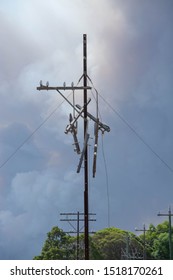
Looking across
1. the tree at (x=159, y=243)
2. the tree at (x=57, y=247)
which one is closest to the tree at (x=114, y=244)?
the tree at (x=159, y=243)

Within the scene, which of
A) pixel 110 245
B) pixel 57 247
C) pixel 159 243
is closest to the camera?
pixel 57 247

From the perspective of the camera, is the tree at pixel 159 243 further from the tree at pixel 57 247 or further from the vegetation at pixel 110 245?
the tree at pixel 57 247

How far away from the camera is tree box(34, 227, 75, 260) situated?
211 ft

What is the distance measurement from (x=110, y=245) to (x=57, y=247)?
1870cm

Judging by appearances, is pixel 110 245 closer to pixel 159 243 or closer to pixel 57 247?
pixel 159 243

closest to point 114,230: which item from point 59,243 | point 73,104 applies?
point 59,243

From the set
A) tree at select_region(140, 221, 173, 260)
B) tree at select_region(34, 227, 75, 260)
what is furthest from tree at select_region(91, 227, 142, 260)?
tree at select_region(34, 227, 75, 260)

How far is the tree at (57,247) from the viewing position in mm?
64250

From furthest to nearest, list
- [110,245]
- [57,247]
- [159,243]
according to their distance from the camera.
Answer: [110,245] → [159,243] → [57,247]

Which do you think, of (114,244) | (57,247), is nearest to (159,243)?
(114,244)

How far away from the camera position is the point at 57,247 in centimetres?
6594

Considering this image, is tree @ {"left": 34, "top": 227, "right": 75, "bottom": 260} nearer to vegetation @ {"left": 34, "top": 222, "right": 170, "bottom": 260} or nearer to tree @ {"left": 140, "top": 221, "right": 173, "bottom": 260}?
vegetation @ {"left": 34, "top": 222, "right": 170, "bottom": 260}
